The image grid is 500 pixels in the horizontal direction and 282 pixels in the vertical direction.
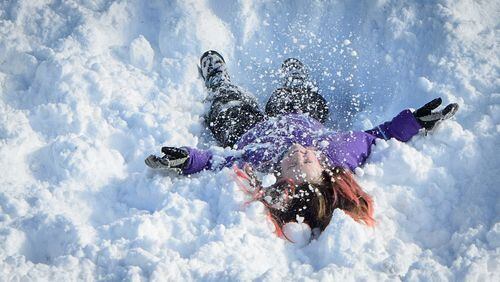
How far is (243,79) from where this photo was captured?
4.05 metres

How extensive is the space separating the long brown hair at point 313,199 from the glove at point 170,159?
1.16 feet

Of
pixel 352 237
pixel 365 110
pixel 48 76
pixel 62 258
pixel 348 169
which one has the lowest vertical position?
pixel 352 237

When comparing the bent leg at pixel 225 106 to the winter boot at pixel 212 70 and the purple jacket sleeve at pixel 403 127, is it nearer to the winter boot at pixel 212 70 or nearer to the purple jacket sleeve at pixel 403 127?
the winter boot at pixel 212 70

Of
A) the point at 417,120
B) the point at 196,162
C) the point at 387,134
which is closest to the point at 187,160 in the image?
the point at 196,162

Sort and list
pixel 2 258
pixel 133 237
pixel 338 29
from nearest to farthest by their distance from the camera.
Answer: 1. pixel 2 258
2. pixel 133 237
3. pixel 338 29

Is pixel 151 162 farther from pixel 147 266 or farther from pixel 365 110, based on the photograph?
pixel 365 110

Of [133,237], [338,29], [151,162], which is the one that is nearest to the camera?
[133,237]

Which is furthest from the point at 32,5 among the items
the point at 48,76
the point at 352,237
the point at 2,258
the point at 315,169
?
the point at 352,237

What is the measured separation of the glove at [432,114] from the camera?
272 centimetres

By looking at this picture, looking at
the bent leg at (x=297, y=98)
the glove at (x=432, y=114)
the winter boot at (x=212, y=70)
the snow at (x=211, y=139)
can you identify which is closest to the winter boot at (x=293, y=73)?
the bent leg at (x=297, y=98)

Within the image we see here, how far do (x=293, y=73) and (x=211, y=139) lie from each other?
3.00 ft

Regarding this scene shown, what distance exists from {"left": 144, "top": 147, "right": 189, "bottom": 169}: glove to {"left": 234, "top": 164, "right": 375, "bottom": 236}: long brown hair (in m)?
0.35

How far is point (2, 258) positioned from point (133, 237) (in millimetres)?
563

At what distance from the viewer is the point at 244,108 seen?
345 centimetres
